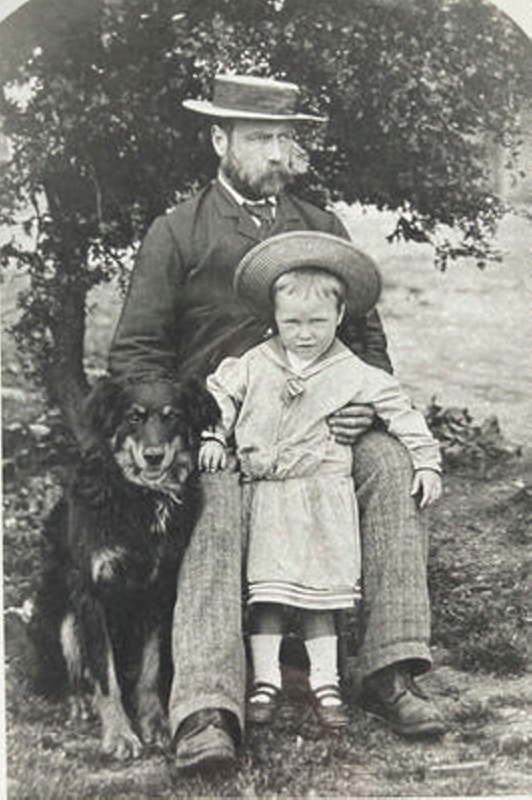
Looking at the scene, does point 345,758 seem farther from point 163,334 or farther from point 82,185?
point 82,185

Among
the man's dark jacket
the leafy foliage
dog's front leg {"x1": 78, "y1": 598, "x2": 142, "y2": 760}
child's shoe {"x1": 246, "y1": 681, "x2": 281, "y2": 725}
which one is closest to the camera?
dog's front leg {"x1": 78, "y1": 598, "x2": 142, "y2": 760}

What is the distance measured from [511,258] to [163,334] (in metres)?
1.64

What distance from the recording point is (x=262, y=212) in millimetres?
6188

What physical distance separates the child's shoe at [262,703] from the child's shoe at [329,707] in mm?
169

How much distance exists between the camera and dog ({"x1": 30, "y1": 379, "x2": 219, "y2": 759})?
18.6ft

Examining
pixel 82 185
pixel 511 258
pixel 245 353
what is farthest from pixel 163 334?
pixel 511 258

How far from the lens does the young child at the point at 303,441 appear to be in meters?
5.81

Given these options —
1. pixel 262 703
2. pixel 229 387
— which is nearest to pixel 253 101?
pixel 229 387

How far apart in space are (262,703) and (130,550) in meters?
0.82

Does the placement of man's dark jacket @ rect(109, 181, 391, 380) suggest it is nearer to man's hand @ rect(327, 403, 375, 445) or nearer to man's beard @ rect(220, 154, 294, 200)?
man's beard @ rect(220, 154, 294, 200)

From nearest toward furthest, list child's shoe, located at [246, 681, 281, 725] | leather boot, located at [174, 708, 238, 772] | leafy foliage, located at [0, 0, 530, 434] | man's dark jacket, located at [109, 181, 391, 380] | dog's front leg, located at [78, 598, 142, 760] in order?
leather boot, located at [174, 708, 238, 772] < dog's front leg, located at [78, 598, 142, 760] < child's shoe, located at [246, 681, 281, 725] < man's dark jacket, located at [109, 181, 391, 380] < leafy foliage, located at [0, 0, 530, 434]

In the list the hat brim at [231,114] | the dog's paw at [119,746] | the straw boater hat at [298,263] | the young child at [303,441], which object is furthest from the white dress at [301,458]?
the hat brim at [231,114]

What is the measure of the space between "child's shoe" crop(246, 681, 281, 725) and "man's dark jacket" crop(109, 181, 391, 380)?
132 centimetres

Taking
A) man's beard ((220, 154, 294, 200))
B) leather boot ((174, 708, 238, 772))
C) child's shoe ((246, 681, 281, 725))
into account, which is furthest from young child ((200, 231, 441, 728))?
man's beard ((220, 154, 294, 200))
